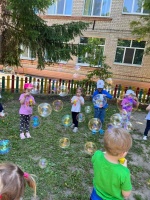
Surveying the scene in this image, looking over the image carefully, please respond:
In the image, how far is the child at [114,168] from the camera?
189cm

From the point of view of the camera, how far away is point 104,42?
15.9 meters

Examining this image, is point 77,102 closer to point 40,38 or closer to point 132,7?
point 40,38

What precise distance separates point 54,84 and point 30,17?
135 inches

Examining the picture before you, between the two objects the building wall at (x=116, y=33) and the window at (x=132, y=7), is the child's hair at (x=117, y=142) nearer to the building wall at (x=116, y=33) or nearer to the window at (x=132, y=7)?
the building wall at (x=116, y=33)

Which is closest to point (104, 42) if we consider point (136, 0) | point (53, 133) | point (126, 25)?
point (126, 25)

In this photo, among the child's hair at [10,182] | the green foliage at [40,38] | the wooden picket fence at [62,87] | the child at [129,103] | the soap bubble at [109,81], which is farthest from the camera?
the wooden picket fence at [62,87]

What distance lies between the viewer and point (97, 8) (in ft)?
51.2

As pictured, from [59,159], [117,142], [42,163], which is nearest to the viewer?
[117,142]

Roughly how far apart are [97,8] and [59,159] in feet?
47.3

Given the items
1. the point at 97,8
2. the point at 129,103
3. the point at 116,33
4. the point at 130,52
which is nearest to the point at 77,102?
the point at 129,103

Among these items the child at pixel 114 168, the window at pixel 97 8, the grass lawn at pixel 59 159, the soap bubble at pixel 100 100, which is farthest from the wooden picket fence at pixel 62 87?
the window at pixel 97 8

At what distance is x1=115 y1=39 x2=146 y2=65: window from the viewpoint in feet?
48.8

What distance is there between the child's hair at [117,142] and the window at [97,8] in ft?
50.5

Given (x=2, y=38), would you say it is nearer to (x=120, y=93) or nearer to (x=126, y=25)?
(x=120, y=93)
